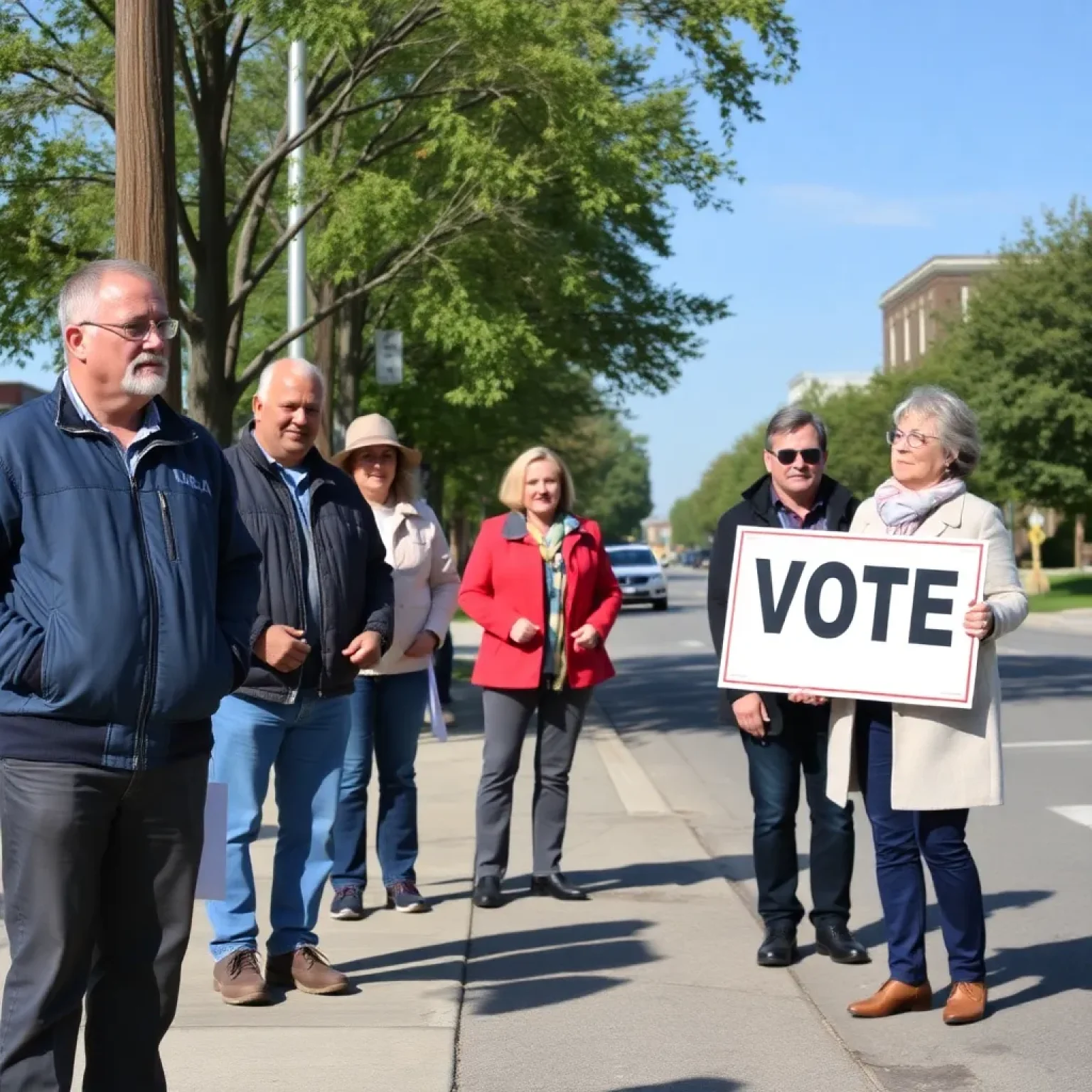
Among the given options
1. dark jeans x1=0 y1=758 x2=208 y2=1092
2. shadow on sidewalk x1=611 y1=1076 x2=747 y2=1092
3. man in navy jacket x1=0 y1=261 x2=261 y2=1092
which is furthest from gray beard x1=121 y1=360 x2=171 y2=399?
shadow on sidewalk x1=611 y1=1076 x2=747 y2=1092

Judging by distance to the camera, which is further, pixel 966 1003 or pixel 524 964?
pixel 524 964

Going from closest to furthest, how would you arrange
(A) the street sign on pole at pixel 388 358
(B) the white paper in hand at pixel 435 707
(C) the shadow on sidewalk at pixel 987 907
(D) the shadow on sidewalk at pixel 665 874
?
(C) the shadow on sidewalk at pixel 987 907
(B) the white paper in hand at pixel 435 707
(D) the shadow on sidewalk at pixel 665 874
(A) the street sign on pole at pixel 388 358

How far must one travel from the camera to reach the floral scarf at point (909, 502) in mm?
5945

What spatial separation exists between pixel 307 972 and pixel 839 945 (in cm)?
195

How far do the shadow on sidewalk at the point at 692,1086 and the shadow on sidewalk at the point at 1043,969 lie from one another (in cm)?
129

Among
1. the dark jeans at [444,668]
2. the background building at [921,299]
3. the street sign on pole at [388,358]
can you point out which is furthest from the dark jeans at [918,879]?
the background building at [921,299]

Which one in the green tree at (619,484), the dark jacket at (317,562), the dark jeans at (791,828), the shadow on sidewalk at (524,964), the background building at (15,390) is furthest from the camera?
the green tree at (619,484)

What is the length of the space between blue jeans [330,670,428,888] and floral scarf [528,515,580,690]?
0.60 m

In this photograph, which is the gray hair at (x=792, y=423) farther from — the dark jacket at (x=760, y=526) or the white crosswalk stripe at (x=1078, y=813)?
the white crosswalk stripe at (x=1078, y=813)

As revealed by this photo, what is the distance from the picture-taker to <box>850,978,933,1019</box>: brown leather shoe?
5777mm

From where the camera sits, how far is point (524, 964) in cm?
657

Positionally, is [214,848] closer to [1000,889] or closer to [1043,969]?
[1043,969]

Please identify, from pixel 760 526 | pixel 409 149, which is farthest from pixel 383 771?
pixel 409 149

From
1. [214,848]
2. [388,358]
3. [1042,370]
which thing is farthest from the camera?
[1042,370]
